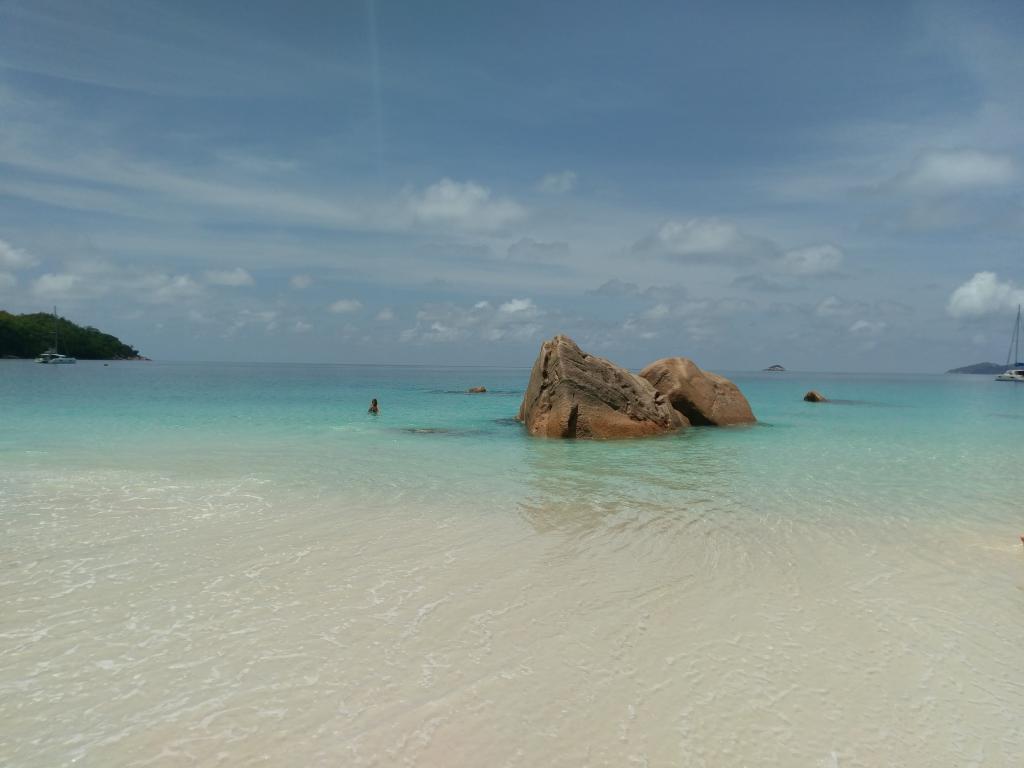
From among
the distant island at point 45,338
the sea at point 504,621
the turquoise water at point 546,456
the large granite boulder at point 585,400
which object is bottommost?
the sea at point 504,621

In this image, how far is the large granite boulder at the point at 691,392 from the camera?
2169cm

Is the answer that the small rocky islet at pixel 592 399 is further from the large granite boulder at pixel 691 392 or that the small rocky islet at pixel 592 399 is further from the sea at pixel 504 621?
the sea at pixel 504 621

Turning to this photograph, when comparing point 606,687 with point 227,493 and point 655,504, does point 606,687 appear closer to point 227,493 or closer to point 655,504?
point 655,504

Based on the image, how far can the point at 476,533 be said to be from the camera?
25.3 feet

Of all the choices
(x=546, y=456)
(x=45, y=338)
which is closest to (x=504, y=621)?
(x=546, y=456)

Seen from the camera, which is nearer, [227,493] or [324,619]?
[324,619]

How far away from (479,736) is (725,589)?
3222mm

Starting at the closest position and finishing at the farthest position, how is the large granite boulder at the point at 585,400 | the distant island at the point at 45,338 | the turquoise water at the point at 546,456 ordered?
1. the turquoise water at the point at 546,456
2. the large granite boulder at the point at 585,400
3. the distant island at the point at 45,338

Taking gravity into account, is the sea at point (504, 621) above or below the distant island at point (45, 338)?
below

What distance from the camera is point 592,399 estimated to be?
1838 centimetres

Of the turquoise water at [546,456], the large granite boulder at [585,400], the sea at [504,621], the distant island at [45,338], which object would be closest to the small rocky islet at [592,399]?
the large granite boulder at [585,400]

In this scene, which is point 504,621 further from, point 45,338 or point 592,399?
point 45,338

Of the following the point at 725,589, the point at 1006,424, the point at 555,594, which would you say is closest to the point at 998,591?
the point at 725,589

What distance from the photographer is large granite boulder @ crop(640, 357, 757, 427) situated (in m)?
21.7
